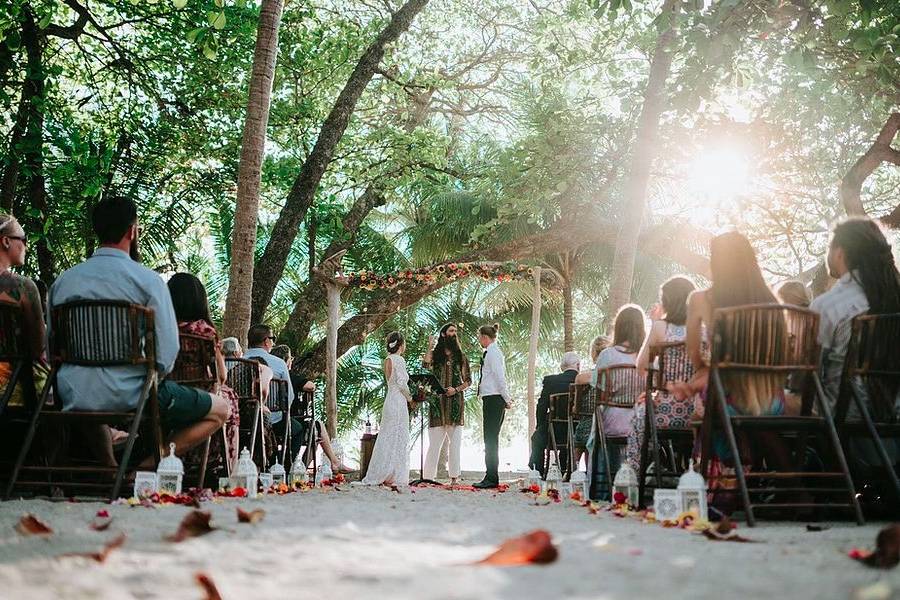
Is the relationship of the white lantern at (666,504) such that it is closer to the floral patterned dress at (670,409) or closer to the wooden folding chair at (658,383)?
the wooden folding chair at (658,383)

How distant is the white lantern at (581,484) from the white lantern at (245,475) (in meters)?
2.60

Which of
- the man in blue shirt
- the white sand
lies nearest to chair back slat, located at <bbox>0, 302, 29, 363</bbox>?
the man in blue shirt

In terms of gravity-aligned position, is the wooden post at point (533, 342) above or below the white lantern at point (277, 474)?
above

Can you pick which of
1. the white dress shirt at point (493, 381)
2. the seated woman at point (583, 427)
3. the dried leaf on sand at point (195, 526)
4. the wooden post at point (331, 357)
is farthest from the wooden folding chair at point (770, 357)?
the wooden post at point (331, 357)

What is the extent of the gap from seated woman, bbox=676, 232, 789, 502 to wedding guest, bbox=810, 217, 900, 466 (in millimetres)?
317

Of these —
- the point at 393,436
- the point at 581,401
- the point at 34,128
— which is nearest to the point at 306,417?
the point at 393,436

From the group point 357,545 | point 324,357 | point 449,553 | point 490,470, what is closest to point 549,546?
point 449,553

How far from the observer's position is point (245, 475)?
6707 mm

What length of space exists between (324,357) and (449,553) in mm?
15253

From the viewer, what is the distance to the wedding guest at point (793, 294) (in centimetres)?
713

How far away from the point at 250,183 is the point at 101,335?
5.17m

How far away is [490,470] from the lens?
11891 mm

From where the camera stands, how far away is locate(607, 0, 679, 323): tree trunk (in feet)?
40.3

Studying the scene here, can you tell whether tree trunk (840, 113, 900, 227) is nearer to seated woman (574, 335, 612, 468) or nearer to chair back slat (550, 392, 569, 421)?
seated woman (574, 335, 612, 468)
